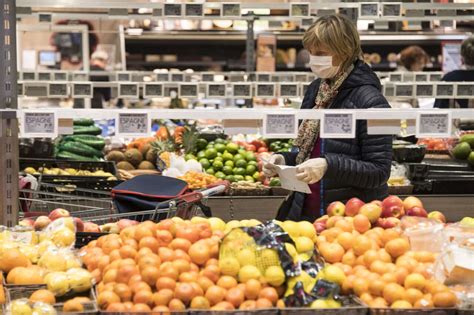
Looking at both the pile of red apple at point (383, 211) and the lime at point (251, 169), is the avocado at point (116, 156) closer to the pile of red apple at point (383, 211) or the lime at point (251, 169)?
the lime at point (251, 169)

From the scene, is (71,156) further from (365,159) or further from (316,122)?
(365,159)

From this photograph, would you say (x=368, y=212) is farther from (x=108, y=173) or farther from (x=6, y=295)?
(x=108, y=173)

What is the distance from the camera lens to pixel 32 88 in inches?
267

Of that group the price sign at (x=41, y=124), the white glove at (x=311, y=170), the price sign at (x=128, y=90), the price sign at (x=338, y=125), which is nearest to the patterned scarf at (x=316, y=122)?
the white glove at (x=311, y=170)

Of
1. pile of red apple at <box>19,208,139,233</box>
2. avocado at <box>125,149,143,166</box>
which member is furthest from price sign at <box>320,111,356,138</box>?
avocado at <box>125,149,143,166</box>

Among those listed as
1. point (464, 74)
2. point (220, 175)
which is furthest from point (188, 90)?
point (464, 74)

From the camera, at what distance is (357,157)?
420cm

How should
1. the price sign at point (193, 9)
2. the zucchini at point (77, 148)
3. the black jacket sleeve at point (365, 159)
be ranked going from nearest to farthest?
1. the black jacket sleeve at point (365, 159)
2. the price sign at point (193, 9)
3. the zucchini at point (77, 148)

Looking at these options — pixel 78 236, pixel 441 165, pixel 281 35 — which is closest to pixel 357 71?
pixel 78 236

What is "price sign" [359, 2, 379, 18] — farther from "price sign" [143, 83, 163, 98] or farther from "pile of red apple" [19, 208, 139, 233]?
"pile of red apple" [19, 208, 139, 233]

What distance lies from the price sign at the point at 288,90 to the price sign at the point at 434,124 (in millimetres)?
3219

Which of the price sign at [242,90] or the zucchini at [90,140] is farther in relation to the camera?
the zucchini at [90,140]

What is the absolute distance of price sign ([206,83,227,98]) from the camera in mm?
6789

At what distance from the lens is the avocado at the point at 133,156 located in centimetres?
702
